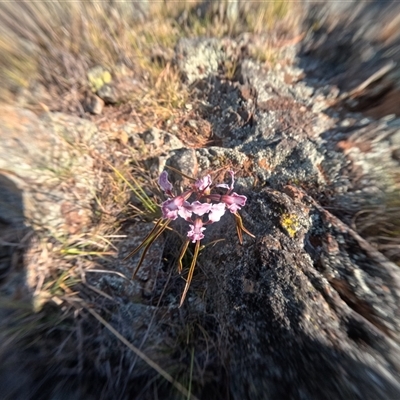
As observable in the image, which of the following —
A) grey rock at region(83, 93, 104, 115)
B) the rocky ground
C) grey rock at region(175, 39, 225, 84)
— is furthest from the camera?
grey rock at region(175, 39, 225, 84)

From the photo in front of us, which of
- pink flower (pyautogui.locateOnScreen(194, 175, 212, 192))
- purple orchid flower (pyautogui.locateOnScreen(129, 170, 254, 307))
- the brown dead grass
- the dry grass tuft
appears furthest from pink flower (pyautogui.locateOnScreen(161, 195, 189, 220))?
the dry grass tuft

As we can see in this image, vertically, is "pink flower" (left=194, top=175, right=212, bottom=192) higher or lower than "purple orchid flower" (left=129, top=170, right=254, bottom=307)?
higher

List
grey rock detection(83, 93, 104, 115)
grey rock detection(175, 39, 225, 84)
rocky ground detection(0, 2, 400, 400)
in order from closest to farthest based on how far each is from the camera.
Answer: rocky ground detection(0, 2, 400, 400)
grey rock detection(83, 93, 104, 115)
grey rock detection(175, 39, 225, 84)

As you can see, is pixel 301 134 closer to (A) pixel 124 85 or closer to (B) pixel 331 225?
(B) pixel 331 225

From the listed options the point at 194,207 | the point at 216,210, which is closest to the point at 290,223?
the point at 216,210

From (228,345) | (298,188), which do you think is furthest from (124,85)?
(228,345)

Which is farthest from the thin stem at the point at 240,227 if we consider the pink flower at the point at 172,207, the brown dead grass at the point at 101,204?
the brown dead grass at the point at 101,204

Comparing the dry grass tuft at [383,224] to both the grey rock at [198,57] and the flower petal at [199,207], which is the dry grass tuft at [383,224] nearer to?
the flower petal at [199,207]

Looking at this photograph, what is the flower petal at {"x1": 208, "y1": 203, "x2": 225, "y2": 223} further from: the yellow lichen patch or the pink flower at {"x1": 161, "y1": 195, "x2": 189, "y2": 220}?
the yellow lichen patch
